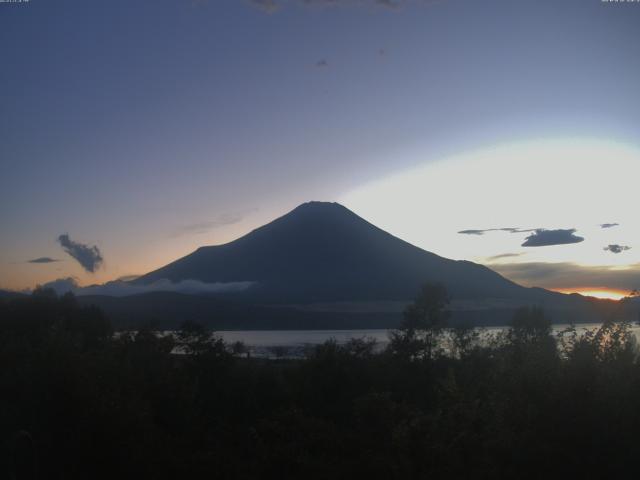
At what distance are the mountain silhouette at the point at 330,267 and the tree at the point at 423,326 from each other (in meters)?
70.7

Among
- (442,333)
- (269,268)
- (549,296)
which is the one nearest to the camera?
(442,333)

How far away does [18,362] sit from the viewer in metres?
17.0

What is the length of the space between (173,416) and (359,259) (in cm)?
11845

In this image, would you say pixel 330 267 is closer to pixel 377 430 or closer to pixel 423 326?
pixel 423 326

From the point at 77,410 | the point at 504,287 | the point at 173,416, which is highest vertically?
the point at 504,287

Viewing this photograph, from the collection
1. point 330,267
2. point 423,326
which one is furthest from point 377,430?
point 330,267

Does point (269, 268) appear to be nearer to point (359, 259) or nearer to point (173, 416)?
point (359, 259)

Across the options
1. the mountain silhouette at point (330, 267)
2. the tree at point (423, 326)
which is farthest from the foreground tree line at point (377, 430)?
the mountain silhouette at point (330, 267)

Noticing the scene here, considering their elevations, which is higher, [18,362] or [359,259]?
[359,259]

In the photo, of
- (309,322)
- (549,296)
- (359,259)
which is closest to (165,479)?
(309,322)

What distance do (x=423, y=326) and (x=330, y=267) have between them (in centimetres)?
9377

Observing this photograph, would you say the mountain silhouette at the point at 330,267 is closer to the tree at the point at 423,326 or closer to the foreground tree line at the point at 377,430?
the tree at the point at 423,326

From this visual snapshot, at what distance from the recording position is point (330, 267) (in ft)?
439

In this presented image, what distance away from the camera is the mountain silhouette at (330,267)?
120500 mm
